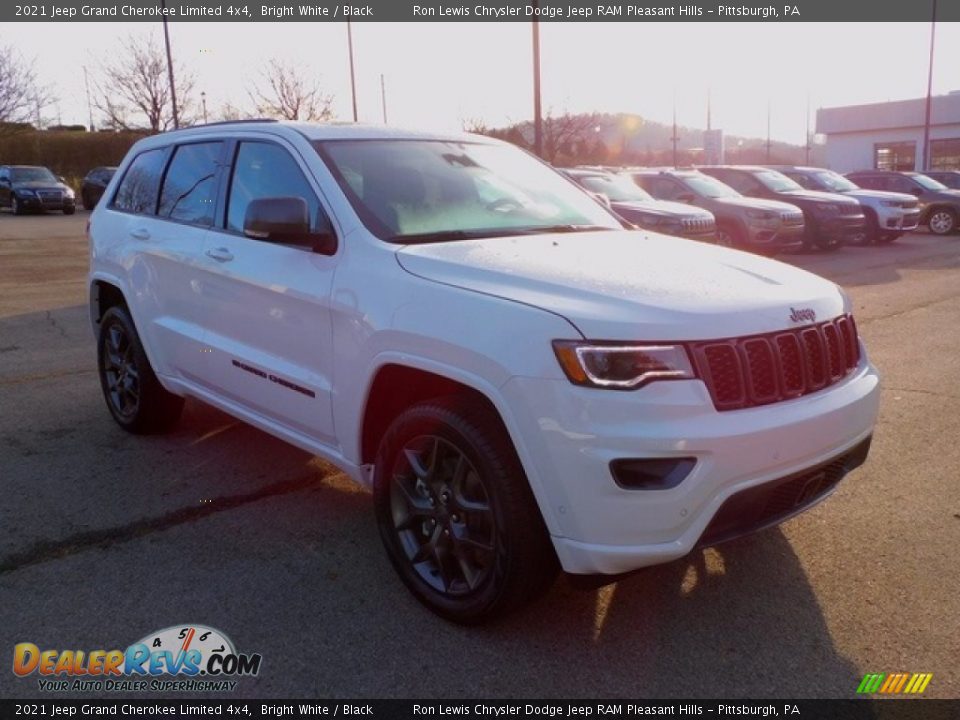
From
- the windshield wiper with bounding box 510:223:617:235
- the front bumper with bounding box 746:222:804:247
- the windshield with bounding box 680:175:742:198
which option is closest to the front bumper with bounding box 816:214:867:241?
the front bumper with bounding box 746:222:804:247

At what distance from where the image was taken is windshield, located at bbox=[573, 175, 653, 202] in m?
14.4

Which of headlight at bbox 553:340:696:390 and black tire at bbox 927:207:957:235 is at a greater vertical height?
headlight at bbox 553:340:696:390

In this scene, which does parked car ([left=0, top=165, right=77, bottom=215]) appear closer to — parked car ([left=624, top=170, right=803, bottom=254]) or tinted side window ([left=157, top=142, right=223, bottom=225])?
parked car ([left=624, top=170, right=803, bottom=254])

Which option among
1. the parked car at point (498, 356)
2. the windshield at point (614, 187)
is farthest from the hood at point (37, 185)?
the parked car at point (498, 356)

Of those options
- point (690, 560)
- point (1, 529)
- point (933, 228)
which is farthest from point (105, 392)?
point (933, 228)

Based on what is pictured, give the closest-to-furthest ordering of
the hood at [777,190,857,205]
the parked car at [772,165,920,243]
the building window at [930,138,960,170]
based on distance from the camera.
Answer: the hood at [777,190,857,205], the parked car at [772,165,920,243], the building window at [930,138,960,170]

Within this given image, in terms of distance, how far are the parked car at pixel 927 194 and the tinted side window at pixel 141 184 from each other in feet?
68.1

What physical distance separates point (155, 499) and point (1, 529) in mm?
696

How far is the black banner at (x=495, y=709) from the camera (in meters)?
2.68

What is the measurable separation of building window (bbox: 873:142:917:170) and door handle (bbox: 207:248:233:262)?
181ft

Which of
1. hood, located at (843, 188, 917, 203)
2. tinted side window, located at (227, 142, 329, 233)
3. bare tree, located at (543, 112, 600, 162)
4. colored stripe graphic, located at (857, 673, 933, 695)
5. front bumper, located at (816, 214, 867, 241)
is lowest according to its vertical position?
colored stripe graphic, located at (857, 673, 933, 695)

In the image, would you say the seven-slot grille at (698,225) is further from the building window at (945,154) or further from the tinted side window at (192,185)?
the building window at (945,154)

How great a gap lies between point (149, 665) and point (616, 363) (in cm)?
190

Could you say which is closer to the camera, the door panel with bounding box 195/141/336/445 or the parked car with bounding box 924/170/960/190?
the door panel with bounding box 195/141/336/445
